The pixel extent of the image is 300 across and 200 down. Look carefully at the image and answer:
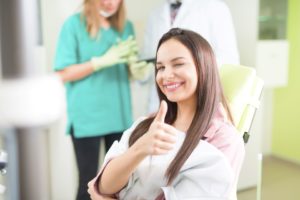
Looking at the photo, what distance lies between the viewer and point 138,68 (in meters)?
2.16

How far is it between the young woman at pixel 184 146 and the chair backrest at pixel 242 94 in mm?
101

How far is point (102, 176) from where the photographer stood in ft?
3.79

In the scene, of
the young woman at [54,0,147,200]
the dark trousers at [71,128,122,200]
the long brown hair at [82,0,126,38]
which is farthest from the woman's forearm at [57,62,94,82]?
the dark trousers at [71,128,122,200]

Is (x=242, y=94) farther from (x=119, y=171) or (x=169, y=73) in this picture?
(x=119, y=171)

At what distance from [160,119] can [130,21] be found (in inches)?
55.2

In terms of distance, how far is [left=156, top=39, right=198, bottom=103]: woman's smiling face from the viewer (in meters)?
1.18

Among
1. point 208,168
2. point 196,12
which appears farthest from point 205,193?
point 196,12

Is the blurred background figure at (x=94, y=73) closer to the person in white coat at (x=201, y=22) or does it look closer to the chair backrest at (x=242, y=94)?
the person in white coat at (x=201, y=22)

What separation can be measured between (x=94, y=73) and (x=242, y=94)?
38.1 inches

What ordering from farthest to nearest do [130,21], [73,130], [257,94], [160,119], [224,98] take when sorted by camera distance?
1. [130,21]
2. [73,130]
3. [257,94]
4. [224,98]
5. [160,119]

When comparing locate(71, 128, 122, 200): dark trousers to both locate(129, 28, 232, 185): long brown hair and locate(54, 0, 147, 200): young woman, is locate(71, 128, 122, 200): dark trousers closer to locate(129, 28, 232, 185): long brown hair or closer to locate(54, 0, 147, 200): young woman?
locate(54, 0, 147, 200): young woman

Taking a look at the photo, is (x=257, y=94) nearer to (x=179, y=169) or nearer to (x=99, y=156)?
(x=179, y=169)

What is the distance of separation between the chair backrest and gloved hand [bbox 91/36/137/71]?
0.78 m

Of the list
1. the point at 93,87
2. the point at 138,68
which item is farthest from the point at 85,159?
the point at 138,68
